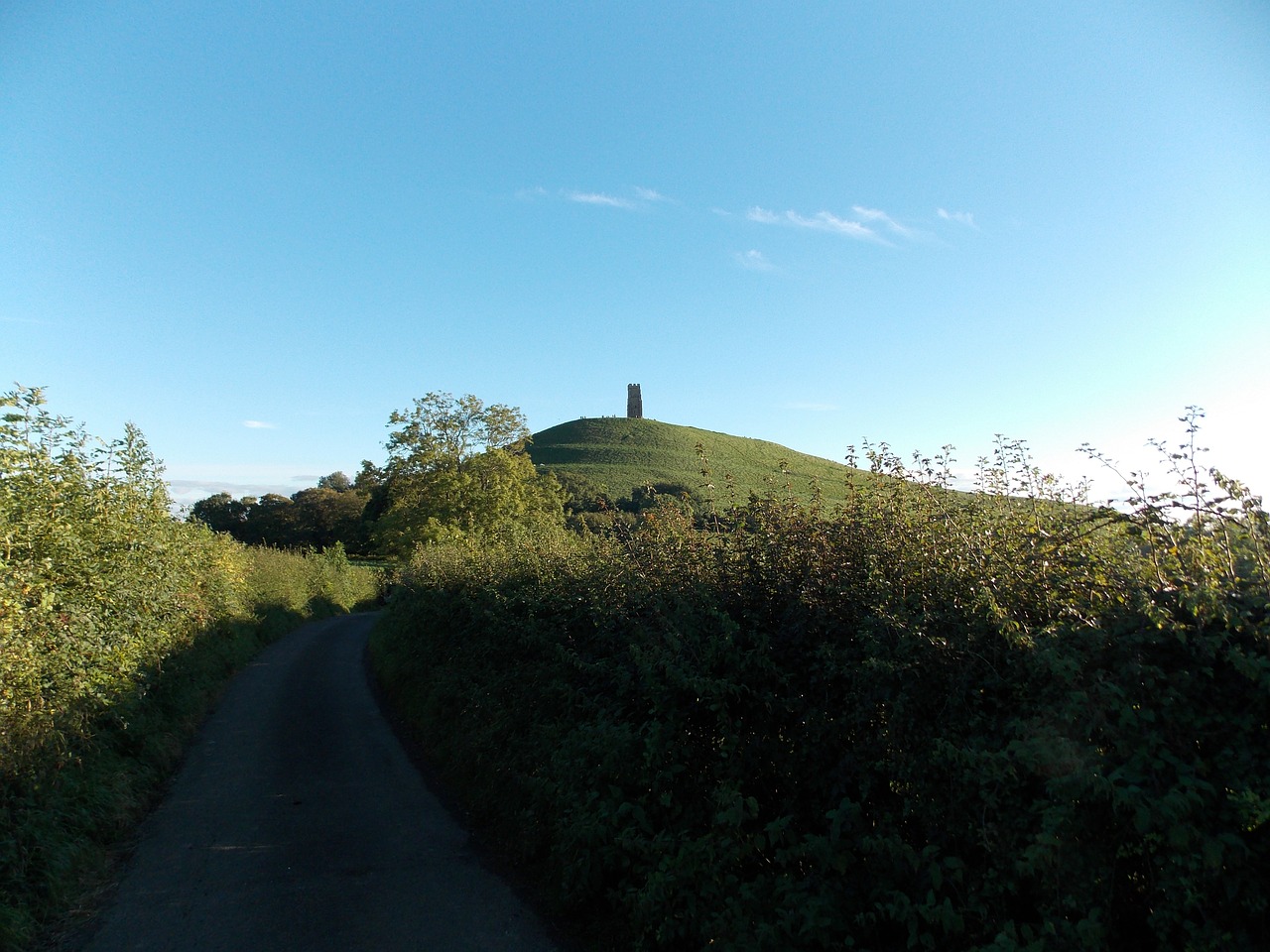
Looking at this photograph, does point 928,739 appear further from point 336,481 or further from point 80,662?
point 336,481

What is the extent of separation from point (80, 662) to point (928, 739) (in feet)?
30.2

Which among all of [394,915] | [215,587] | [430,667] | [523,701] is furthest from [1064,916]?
[215,587]

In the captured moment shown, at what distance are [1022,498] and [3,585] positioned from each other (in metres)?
9.03

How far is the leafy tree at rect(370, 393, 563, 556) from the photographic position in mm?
39531

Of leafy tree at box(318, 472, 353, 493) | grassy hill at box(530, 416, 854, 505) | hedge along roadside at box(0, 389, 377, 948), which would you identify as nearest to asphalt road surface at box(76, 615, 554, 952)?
hedge along roadside at box(0, 389, 377, 948)

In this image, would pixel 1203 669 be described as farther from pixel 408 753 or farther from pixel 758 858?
pixel 408 753

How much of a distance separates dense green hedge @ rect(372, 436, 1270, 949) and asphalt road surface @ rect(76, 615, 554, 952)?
76 centimetres

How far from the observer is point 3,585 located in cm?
699

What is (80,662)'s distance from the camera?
27.3 ft

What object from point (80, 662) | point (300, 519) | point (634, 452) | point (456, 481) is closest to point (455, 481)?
point (456, 481)

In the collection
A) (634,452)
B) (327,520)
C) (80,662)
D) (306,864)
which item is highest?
(634,452)

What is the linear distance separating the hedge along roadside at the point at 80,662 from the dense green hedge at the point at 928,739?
3950 millimetres

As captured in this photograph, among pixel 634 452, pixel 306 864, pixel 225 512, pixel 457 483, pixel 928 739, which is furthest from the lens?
pixel 634 452

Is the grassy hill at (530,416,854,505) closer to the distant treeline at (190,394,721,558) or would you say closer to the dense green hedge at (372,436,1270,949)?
the distant treeline at (190,394,721,558)
